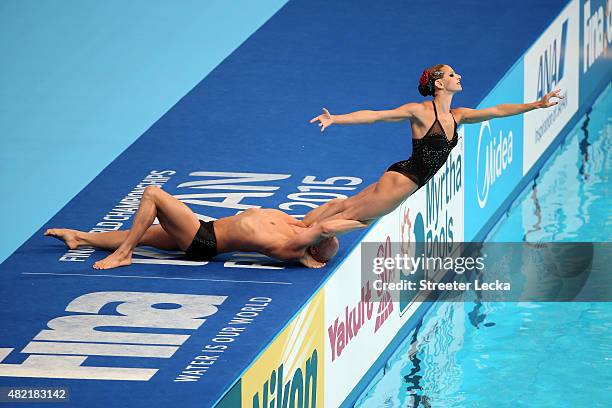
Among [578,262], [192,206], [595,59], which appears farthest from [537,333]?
[595,59]

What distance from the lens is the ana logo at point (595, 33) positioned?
1405 cm

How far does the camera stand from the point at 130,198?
383 inches

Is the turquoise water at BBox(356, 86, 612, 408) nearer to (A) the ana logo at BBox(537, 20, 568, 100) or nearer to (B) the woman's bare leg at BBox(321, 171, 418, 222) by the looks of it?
(B) the woman's bare leg at BBox(321, 171, 418, 222)

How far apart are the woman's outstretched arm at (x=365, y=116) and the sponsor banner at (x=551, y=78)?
156 inches

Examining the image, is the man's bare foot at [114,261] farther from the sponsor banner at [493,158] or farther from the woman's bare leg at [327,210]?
the sponsor banner at [493,158]

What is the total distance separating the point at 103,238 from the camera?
8.79 m

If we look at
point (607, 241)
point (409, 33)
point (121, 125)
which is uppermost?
point (409, 33)

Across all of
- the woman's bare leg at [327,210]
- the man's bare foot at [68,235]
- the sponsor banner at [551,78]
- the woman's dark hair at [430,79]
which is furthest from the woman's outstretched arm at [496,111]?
the sponsor banner at [551,78]

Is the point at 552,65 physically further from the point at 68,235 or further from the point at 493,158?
the point at 68,235

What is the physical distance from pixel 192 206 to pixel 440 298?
2101 millimetres

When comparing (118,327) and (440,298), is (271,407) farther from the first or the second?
(440,298)

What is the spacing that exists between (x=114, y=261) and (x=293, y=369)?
1.46m

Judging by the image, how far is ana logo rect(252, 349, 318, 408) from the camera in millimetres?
7305

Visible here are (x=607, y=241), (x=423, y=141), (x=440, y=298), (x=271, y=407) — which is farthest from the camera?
(x=607, y=241)
